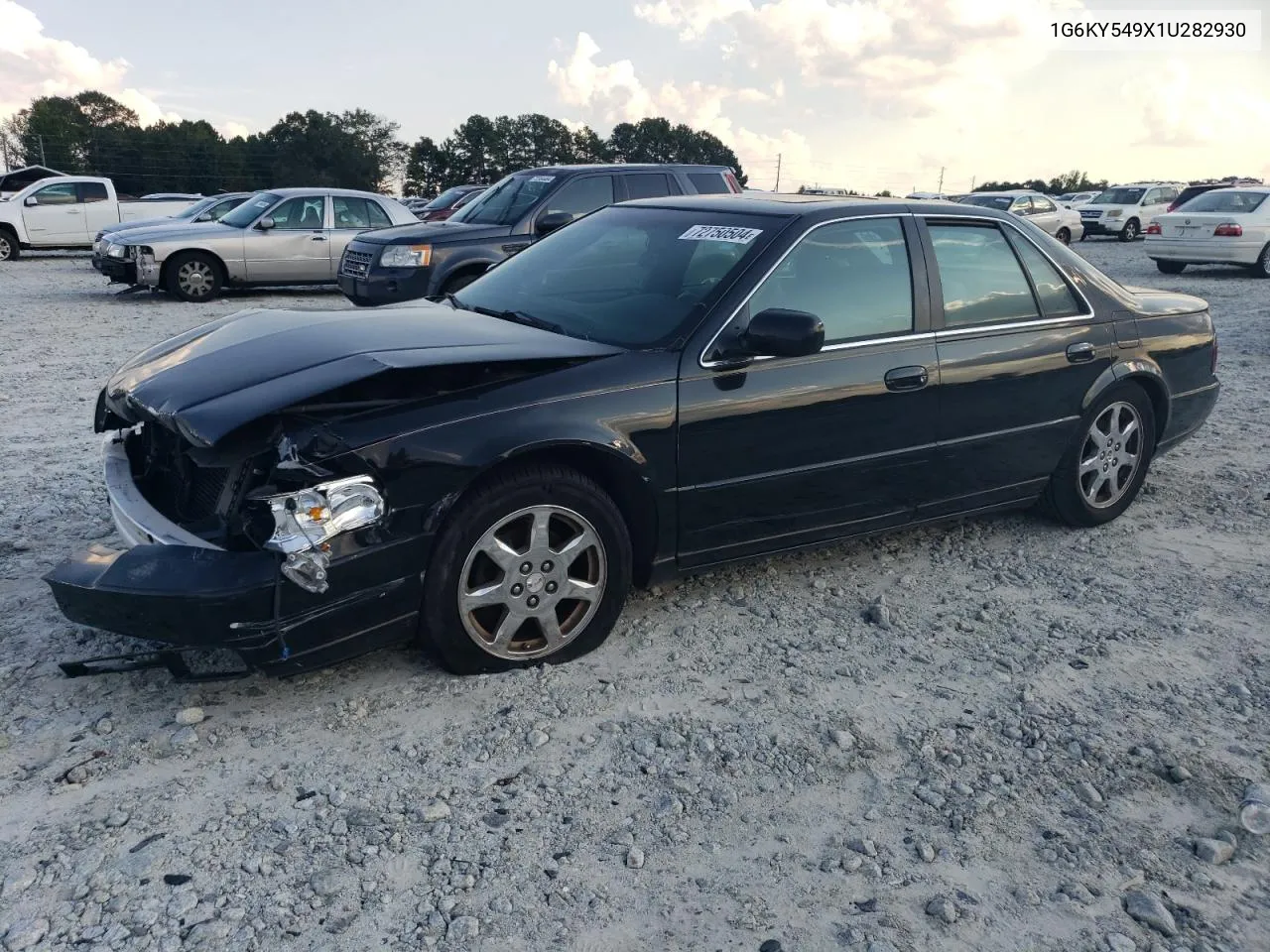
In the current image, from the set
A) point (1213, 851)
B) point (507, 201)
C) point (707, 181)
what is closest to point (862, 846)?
point (1213, 851)

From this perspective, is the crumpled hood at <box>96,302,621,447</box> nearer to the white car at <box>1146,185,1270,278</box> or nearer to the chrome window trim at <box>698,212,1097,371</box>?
the chrome window trim at <box>698,212,1097,371</box>

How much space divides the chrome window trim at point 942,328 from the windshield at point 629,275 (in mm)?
103

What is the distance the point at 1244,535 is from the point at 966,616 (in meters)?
1.95

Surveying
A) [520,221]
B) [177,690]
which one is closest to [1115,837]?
[177,690]

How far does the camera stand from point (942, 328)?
14.7 feet

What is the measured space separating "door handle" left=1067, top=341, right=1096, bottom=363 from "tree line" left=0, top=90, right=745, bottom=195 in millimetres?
41692

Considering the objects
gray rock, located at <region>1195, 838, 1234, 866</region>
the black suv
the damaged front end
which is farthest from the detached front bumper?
the black suv

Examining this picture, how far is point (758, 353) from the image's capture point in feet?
12.7

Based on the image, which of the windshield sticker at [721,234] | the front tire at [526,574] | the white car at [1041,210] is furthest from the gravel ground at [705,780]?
the white car at [1041,210]

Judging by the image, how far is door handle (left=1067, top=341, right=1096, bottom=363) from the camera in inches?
194

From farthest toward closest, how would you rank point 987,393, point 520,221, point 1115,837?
point 520,221, point 987,393, point 1115,837

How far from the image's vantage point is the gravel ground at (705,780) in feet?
8.18

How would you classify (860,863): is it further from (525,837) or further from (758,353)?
(758,353)

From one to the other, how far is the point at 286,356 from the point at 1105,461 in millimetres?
3939
